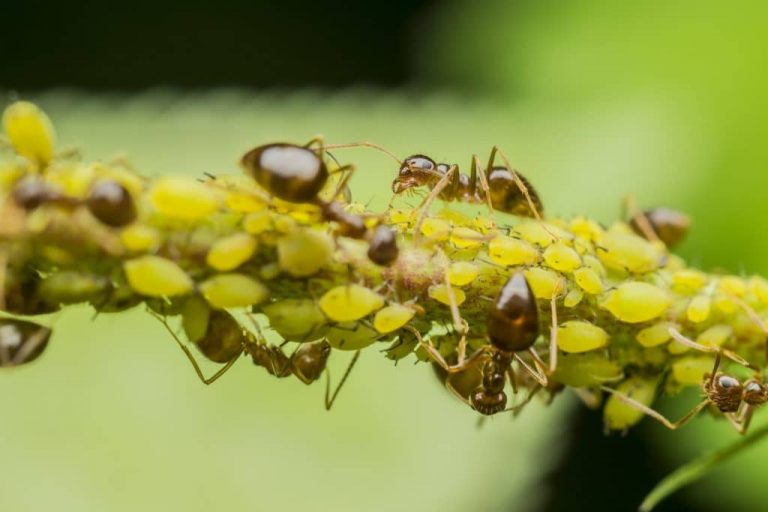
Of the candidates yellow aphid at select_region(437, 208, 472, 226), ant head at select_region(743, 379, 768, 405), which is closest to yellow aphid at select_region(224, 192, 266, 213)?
yellow aphid at select_region(437, 208, 472, 226)

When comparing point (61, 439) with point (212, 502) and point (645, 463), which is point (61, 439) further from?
point (645, 463)

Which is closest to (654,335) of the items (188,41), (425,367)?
(425,367)

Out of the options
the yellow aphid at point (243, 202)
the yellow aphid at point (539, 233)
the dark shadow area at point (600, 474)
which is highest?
the yellow aphid at point (243, 202)

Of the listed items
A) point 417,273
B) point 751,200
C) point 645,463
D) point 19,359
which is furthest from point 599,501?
point 19,359

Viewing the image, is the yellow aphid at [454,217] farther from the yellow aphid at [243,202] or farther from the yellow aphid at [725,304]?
the yellow aphid at [725,304]

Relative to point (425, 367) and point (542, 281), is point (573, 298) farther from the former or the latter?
point (425, 367)

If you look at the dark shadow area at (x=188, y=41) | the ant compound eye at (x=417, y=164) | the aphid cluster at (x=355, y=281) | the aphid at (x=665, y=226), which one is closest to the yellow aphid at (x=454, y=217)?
the aphid cluster at (x=355, y=281)
